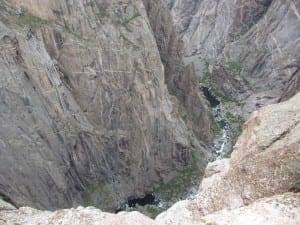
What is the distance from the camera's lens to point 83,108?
63250 mm

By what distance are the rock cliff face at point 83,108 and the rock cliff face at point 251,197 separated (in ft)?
106

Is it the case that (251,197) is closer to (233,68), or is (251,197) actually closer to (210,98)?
(210,98)

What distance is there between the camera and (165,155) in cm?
7312

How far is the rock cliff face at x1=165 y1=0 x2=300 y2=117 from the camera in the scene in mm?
107750

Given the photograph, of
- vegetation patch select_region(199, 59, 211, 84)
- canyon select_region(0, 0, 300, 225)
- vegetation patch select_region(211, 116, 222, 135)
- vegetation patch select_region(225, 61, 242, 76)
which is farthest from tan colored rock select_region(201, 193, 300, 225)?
vegetation patch select_region(199, 59, 211, 84)

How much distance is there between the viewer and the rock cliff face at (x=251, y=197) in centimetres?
1655

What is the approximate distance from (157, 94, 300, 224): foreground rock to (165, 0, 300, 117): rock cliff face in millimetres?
74685

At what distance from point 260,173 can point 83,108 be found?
4627cm

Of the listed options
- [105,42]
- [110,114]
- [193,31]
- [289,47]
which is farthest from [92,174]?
[193,31]

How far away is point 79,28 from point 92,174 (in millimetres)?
20799

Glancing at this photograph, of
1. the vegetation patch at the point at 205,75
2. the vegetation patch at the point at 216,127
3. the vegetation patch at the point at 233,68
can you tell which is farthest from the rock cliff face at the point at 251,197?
the vegetation patch at the point at 205,75

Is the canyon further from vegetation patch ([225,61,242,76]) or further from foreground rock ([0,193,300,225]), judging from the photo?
vegetation patch ([225,61,242,76])

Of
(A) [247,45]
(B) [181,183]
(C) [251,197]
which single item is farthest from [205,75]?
(C) [251,197]

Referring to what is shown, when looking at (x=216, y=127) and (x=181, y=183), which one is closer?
(x=181, y=183)
